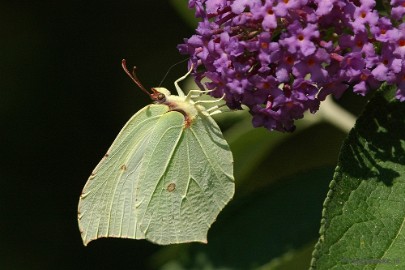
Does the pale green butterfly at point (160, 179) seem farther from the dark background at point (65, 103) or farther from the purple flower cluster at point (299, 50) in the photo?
the dark background at point (65, 103)

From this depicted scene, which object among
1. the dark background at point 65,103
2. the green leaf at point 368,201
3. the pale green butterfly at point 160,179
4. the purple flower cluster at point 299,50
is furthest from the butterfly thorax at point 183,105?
the dark background at point 65,103

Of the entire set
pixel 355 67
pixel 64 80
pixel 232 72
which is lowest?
pixel 64 80

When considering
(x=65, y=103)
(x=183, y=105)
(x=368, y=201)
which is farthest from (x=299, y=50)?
(x=65, y=103)

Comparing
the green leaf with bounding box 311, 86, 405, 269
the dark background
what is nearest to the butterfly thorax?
the green leaf with bounding box 311, 86, 405, 269

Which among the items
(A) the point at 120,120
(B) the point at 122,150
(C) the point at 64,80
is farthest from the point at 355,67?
(C) the point at 64,80

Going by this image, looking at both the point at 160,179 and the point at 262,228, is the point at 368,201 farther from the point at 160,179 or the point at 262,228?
the point at 262,228

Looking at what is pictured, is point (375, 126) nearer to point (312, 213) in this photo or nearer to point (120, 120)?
point (312, 213)
